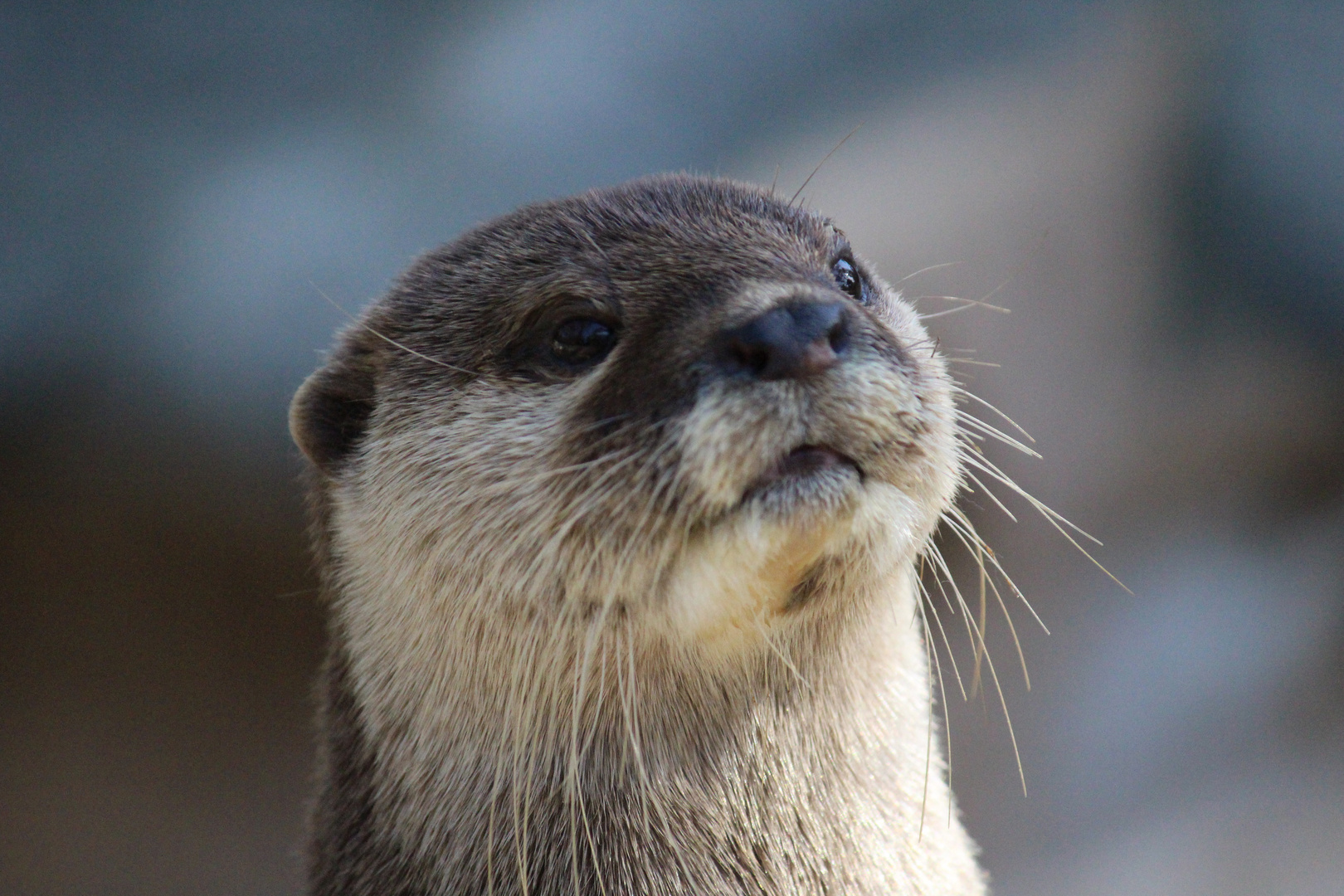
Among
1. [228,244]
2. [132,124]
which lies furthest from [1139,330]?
[132,124]

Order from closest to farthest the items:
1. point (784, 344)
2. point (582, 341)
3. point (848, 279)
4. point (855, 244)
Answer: point (784, 344), point (582, 341), point (848, 279), point (855, 244)

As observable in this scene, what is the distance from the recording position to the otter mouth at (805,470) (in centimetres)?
79

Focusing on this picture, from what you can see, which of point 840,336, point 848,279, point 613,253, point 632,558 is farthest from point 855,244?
point 632,558

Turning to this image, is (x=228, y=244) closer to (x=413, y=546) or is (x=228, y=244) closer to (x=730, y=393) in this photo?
(x=413, y=546)

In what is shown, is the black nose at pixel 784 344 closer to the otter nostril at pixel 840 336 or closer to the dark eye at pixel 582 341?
the otter nostril at pixel 840 336

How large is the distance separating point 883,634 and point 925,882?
12.4 inches

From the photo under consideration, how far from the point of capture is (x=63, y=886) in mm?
2180

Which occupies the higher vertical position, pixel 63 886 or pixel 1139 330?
pixel 1139 330

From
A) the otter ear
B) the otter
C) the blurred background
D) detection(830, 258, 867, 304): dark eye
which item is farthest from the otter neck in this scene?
the blurred background

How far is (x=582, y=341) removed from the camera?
100 cm

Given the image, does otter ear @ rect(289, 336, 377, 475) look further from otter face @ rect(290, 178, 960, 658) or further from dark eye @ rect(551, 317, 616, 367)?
dark eye @ rect(551, 317, 616, 367)

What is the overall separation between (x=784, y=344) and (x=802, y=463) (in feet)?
0.34

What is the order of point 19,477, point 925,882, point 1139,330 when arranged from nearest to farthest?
1. point 925,882
2. point 19,477
3. point 1139,330

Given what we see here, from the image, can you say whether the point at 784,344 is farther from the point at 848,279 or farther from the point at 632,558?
the point at 848,279
